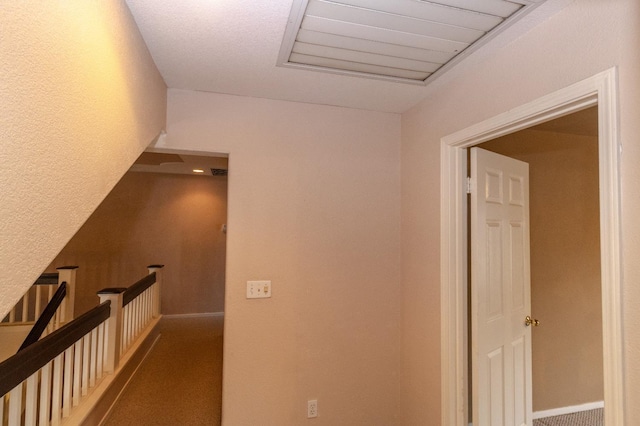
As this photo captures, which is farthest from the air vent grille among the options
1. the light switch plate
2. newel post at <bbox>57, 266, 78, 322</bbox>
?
the light switch plate

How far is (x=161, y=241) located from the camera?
5.14m

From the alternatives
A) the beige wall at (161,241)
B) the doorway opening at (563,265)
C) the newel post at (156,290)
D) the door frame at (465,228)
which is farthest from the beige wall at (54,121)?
the beige wall at (161,241)

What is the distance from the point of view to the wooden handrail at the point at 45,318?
8.55 ft

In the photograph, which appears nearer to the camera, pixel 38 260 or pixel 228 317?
pixel 38 260

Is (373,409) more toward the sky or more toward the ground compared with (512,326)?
more toward the ground

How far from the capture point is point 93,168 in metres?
0.99

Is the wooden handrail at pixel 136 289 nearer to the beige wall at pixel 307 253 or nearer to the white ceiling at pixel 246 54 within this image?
the beige wall at pixel 307 253

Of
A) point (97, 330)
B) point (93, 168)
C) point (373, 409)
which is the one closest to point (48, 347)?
point (97, 330)

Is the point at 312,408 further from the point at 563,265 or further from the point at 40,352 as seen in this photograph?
the point at 563,265

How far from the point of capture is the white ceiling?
1182 millimetres

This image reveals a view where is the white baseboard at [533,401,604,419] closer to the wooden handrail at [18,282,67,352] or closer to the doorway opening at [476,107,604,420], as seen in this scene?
the doorway opening at [476,107,604,420]

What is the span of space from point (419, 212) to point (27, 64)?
6.18ft

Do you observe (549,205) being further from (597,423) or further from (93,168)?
(93,168)

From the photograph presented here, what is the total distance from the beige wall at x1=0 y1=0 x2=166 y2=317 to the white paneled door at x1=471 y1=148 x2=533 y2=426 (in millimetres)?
1736
